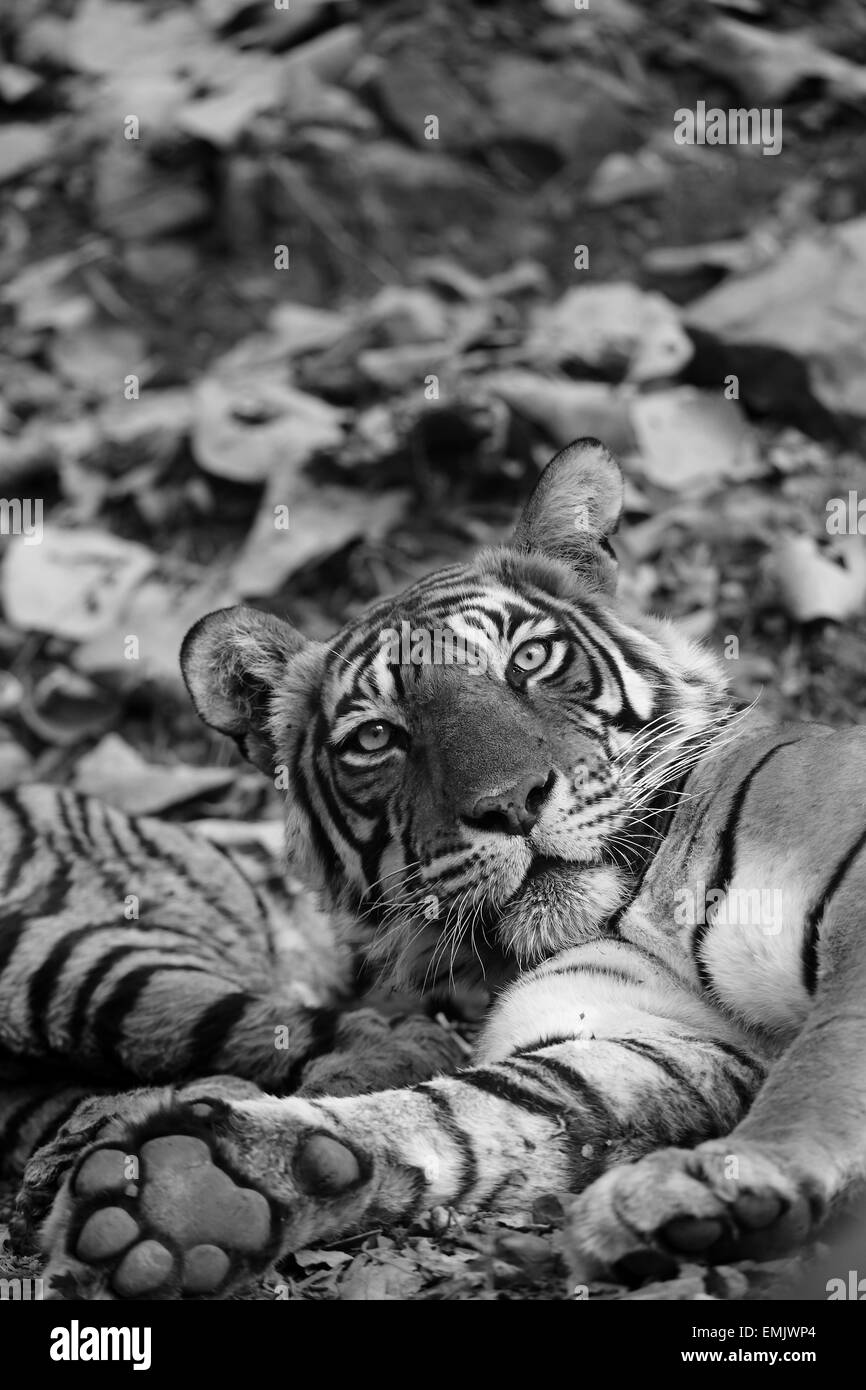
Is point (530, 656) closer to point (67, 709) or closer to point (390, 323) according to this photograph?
point (67, 709)

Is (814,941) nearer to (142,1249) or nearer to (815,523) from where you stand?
(142,1249)

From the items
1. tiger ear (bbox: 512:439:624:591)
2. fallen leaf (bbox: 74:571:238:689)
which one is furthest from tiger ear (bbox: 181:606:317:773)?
fallen leaf (bbox: 74:571:238:689)

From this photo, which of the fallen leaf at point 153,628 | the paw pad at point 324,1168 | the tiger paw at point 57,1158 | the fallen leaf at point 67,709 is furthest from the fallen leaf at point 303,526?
the paw pad at point 324,1168

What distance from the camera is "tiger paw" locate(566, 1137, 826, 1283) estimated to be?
194cm

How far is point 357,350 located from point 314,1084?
4402mm

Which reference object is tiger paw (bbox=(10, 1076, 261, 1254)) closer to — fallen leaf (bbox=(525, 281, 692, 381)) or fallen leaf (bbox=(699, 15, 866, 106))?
fallen leaf (bbox=(525, 281, 692, 381))

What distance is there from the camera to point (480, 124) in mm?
7711

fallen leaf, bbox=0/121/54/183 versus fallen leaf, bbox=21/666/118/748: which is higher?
fallen leaf, bbox=0/121/54/183

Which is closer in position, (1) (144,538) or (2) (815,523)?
(2) (815,523)

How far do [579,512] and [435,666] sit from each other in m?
0.57

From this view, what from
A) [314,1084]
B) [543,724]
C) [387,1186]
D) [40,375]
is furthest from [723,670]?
[40,375]

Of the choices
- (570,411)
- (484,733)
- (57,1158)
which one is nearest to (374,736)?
(484,733)

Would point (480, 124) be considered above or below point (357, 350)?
above

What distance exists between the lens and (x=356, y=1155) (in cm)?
224
